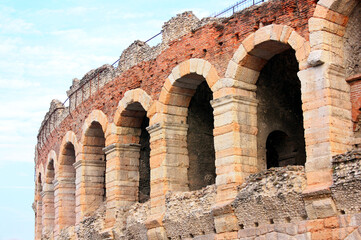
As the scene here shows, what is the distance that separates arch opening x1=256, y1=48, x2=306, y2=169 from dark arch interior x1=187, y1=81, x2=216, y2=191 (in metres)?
1.59

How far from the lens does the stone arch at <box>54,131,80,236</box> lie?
74.9ft

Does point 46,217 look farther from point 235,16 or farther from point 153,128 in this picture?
point 235,16

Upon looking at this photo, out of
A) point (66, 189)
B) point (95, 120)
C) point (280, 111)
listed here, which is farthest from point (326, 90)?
point (66, 189)

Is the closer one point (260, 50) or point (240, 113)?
point (260, 50)

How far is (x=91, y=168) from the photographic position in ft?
69.3

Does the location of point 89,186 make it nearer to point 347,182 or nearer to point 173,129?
point 173,129

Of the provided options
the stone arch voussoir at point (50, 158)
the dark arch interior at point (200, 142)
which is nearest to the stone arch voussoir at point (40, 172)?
the stone arch voussoir at point (50, 158)

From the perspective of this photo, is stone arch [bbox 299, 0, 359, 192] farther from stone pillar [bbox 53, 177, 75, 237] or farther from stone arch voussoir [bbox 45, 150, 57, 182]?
stone arch voussoir [bbox 45, 150, 57, 182]

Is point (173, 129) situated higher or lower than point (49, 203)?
higher

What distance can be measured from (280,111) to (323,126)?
11.6 feet

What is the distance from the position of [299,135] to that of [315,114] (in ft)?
13.3

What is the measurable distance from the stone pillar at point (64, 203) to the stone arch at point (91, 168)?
199 cm

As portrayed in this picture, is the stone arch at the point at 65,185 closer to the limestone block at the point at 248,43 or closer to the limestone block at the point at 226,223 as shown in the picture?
the limestone block at the point at 226,223

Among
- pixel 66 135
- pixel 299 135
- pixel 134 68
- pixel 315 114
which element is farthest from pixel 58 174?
pixel 315 114
